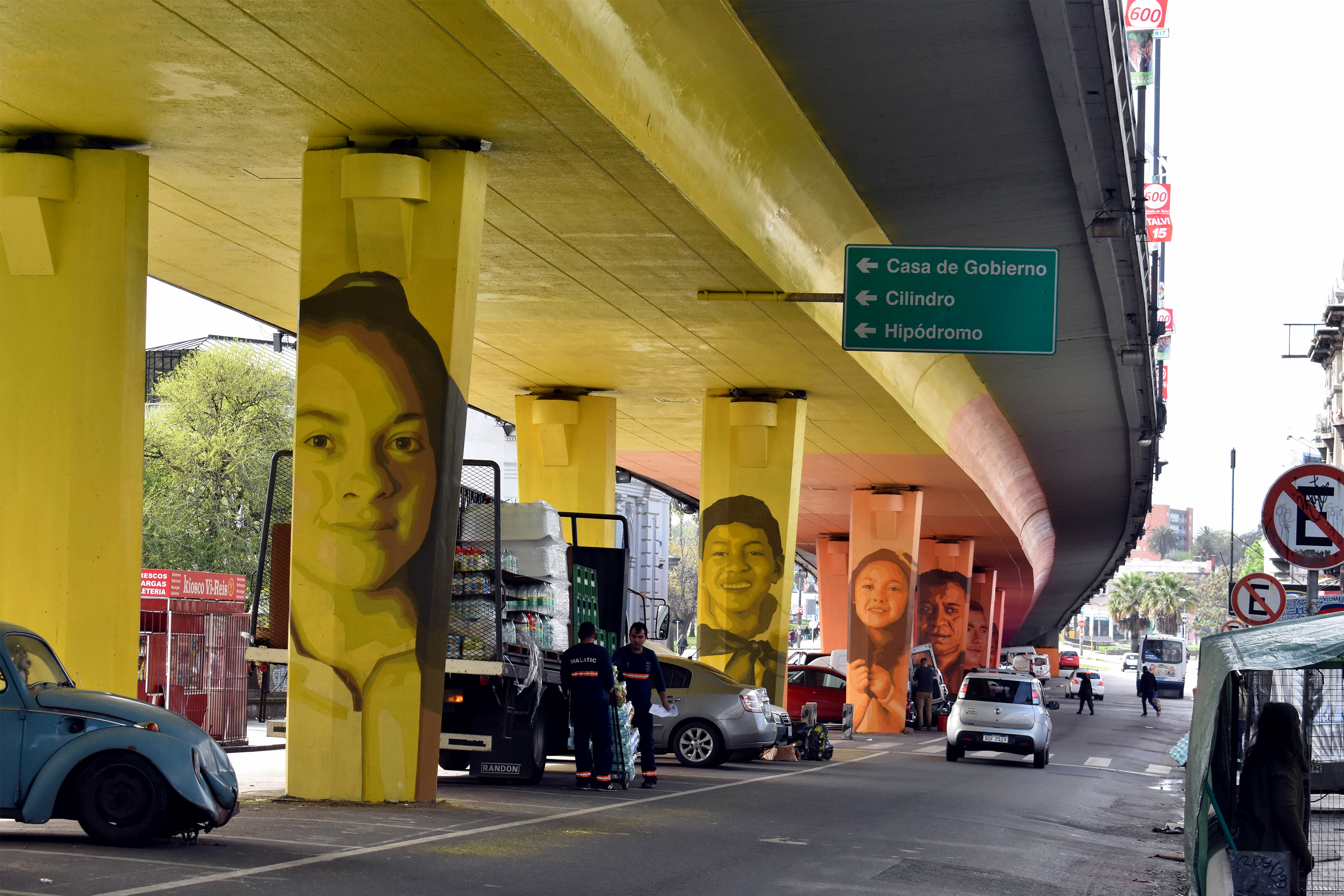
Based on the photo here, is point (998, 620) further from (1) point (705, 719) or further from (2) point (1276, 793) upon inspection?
(2) point (1276, 793)

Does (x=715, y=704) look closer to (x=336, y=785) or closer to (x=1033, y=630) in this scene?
(x=336, y=785)

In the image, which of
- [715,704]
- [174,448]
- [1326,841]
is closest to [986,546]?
[174,448]

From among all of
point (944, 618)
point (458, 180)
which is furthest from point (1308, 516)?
point (944, 618)

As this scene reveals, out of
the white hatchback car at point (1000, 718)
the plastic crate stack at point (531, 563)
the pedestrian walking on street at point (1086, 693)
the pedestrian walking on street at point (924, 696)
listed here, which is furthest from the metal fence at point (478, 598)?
the pedestrian walking on street at point (1086, 693)

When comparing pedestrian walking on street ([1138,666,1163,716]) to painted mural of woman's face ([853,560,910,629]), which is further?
pedestrian walking on street ([1138,666,1163,716])

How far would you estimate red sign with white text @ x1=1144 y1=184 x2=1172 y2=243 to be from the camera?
1902 inches

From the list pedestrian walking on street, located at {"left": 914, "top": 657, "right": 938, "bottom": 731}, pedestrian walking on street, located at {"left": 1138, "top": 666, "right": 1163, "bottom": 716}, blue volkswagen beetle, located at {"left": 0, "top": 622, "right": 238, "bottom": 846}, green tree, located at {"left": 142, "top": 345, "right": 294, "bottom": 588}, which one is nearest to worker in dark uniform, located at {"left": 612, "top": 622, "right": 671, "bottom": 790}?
blue volkswagen beetle, located at {"left": 0, "top": 622, "right": 238, "bottom": 846}

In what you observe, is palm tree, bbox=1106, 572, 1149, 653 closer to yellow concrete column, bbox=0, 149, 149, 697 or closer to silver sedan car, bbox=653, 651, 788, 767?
silver sedan car, bbox=653, 651, 788, 767

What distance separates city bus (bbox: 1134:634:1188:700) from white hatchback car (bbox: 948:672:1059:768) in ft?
194

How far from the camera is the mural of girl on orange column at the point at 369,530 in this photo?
1338 cm

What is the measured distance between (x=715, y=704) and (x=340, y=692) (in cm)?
884

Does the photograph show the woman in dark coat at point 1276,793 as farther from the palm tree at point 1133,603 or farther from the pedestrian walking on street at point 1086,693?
the palm tree at point 1133,603

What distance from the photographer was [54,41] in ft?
36.1

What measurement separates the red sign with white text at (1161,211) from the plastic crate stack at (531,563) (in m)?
35.2
